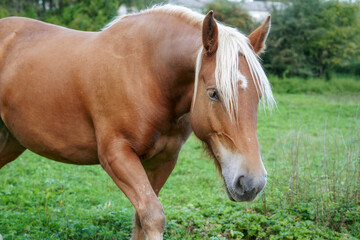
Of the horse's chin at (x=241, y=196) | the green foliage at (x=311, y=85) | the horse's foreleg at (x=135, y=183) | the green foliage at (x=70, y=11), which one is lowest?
the green foliage at (x=311, y=85)

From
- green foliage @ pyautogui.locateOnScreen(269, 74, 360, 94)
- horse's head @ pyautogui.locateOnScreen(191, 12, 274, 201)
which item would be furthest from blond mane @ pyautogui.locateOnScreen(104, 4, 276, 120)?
green foliage @ pyautogui.locateOnScreen(269, 74, 360, 94)

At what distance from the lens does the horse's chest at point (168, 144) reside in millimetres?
3012

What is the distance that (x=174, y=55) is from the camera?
2.90 meters

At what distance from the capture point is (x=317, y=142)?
1009 cm

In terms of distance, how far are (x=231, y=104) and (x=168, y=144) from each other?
79 centimetres

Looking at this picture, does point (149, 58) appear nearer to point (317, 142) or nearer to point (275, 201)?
point (275, 201)

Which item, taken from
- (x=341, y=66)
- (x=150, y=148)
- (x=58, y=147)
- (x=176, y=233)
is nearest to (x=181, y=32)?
(x=150, y=148)

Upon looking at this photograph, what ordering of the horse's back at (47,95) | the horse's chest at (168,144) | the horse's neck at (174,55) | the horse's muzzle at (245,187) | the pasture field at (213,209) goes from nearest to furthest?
the horse's muzzle at (245,187) → the horse's neck at (174,55) → the horse's chest at (168,144) → the horse's back at (47,95) → the pasture field at (213,209)

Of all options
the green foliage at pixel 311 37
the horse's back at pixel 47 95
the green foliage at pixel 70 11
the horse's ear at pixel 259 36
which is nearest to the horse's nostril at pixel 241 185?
the horse's ear at pixel 259 36

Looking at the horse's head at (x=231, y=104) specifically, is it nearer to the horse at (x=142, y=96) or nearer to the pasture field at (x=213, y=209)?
the horse at (x=142, y=96)

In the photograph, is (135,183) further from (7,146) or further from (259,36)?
(7,146)

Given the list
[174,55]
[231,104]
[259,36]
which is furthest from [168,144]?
[259,36]

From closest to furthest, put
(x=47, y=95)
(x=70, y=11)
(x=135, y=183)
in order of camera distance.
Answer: (x=135, y=183), (x=47, y=95), (x=70, y=11)

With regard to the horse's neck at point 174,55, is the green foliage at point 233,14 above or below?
below
